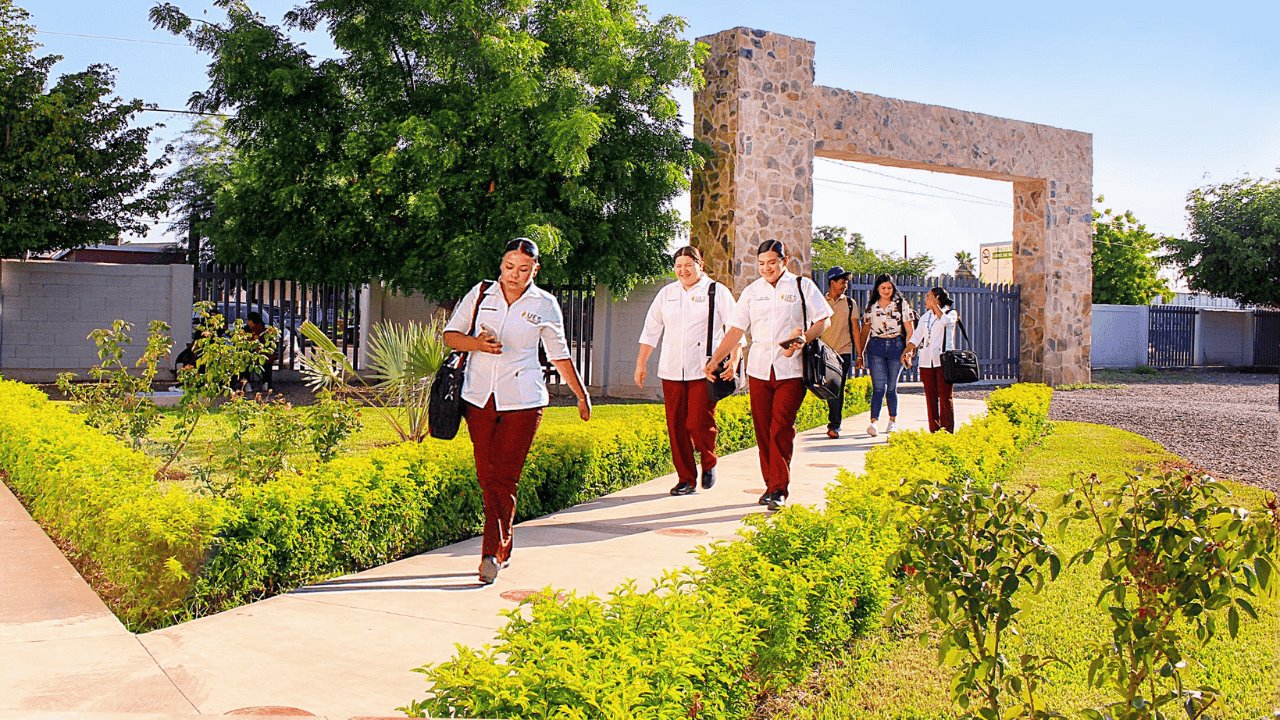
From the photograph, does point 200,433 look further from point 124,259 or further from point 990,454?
point 124,259

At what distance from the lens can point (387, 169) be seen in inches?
601

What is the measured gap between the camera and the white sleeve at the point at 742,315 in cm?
812

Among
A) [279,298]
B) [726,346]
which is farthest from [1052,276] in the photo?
[726,346]

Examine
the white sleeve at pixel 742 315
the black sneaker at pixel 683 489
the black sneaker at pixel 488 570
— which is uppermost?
the white sleeve at pixel 742 315

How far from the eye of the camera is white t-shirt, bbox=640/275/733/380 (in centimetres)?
829

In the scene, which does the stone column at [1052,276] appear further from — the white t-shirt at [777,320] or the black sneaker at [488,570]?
the black sneaker at [488,570]

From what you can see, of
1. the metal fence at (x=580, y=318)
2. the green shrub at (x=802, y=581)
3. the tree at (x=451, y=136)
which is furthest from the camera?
the metal fence at (x=580, y=318)

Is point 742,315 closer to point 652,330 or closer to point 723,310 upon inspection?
point 723,310

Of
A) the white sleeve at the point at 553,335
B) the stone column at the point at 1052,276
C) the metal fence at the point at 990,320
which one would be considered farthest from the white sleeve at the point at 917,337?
the stone column at the point at 1052,276

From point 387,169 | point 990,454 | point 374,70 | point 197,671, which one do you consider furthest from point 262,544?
point 374,70

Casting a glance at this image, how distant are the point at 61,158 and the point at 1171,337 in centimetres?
3203

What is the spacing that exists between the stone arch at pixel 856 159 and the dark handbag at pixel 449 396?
11.5 metres

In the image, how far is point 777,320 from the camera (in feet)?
26.0

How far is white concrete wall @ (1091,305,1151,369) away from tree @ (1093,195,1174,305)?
5.52m
